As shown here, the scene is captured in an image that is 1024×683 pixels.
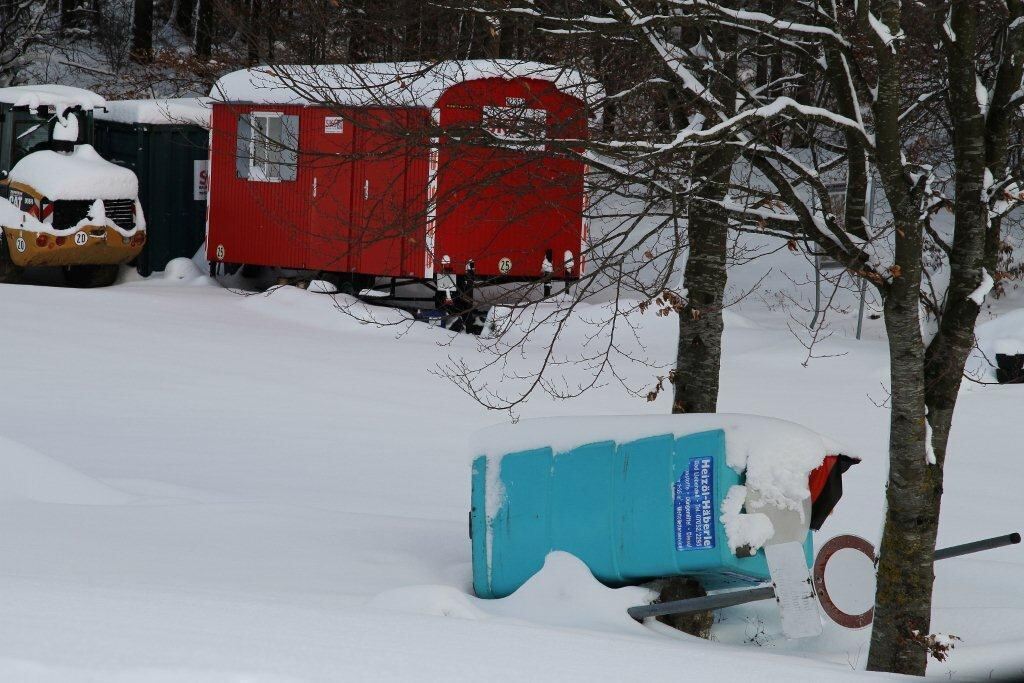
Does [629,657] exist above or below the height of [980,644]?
above

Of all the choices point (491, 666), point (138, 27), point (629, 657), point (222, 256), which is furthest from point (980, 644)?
point (138, 27)

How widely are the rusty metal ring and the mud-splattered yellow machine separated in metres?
12.1

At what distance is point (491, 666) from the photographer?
3422 millimetres

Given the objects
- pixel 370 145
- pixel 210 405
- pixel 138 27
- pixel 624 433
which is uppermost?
pixel 138 27

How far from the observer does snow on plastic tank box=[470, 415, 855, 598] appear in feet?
17.5

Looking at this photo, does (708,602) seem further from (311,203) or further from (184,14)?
(184,14)

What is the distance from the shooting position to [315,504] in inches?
322

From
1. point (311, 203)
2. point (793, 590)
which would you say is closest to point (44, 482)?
point (793, 590)

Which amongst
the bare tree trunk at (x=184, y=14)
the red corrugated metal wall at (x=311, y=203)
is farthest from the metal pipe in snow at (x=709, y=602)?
the bare tree trunk at (x=184, y=14)

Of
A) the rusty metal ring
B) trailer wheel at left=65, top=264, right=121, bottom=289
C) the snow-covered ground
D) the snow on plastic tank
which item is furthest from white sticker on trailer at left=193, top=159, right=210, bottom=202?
the rusty metal ring

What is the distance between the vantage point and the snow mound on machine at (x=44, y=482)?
699 cm

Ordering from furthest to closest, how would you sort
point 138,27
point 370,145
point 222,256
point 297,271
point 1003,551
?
point 138,27, point 297,271, point 222,256, point 370,145, point 1003,551

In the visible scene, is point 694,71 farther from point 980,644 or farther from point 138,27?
point 138,27

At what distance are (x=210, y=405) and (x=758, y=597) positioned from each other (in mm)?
6667
